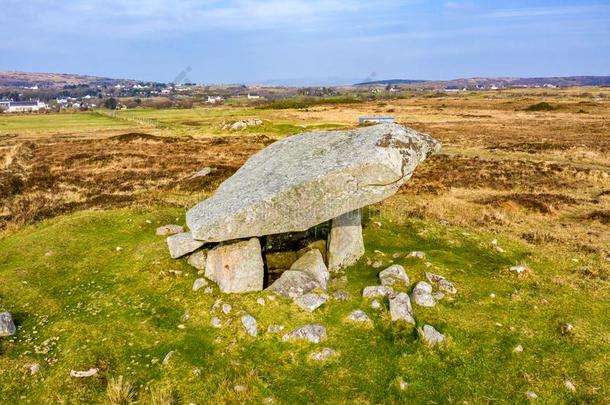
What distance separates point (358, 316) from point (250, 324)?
277 cm

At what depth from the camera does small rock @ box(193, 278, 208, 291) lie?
13.6 m

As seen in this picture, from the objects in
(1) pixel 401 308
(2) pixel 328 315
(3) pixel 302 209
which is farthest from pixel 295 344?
(3) pixel 302 209

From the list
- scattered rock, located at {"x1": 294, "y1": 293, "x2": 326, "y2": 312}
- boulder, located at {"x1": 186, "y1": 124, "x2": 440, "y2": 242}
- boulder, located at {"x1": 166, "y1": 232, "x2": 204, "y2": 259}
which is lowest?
scattered rock, located at {"x1": 294, "y1": 293, "x2": 326, "y2": 312}

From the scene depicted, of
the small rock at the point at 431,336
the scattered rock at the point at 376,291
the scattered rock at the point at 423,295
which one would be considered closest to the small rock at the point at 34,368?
the scattered rock at the point at 376,291

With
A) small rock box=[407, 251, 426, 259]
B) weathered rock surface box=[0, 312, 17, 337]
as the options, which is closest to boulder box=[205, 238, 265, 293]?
small rock box=[407, 251, 426, 259]

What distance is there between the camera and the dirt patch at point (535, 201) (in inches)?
1006

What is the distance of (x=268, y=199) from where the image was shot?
1248 centimetres

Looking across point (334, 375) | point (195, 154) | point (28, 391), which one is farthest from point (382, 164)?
point (195, 154)

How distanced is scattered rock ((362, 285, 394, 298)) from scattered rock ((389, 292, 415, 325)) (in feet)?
1.72

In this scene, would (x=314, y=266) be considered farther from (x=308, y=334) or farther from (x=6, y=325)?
(x=6, y=325)

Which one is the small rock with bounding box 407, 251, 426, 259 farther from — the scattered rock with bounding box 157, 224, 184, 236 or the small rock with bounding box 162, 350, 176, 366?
the scattered rock with bounding box 157, 224, 184, 236

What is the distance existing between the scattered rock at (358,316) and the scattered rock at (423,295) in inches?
63.2

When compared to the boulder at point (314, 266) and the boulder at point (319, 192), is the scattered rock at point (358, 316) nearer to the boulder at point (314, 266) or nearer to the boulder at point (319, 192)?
the boulder at point (314, 266)

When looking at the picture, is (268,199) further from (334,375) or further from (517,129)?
(517,129)
